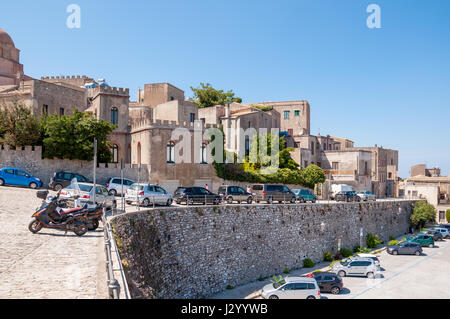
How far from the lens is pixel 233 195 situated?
27094 millimetres

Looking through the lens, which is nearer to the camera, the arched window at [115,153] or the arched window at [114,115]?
the arched window at [114,115]

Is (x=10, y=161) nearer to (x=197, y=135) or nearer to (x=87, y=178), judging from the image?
(x=87, y=178)

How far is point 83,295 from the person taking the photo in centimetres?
737

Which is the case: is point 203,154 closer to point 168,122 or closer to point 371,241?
point 168,122

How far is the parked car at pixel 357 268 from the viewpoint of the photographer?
26.7m

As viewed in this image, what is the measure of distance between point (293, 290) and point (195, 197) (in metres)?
8.20

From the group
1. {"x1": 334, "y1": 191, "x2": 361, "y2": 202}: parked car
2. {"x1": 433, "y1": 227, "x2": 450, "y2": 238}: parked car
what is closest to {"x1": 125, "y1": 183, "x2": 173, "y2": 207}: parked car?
{"x1": 334, "y1": 191, "x2": 361, "y2": 202}: parked car

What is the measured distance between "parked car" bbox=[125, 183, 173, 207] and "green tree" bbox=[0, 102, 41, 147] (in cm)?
1206

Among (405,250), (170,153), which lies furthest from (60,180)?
(405,250)

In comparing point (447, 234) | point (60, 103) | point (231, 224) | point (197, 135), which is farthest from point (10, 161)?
point (447, 234)

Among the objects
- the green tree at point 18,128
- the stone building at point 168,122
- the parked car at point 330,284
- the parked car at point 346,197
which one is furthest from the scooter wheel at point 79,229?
the parked car at point 346,197

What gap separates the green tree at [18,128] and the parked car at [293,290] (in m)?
21.5

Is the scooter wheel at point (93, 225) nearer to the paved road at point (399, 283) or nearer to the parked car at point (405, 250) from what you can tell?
the paved road at point (399, 283)

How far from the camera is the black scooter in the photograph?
13578mm
